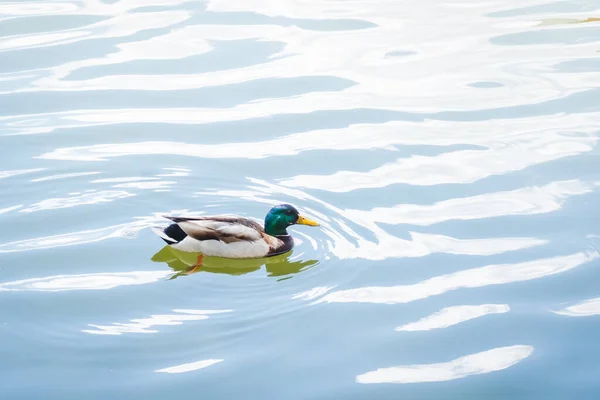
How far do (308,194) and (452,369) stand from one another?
270cm

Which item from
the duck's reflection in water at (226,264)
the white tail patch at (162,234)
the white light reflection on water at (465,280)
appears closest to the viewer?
the white light reflection on water at (465,280)

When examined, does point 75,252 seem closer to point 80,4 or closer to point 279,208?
point 279,208

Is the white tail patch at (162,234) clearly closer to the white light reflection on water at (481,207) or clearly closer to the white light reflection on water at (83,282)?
the white light reflection on water at (83,282)

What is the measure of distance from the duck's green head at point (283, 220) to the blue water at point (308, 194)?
0.20 metres

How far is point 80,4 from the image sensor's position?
12.8 m

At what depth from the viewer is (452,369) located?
19.7 ft

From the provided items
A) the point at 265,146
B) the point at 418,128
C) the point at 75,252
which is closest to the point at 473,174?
the point at 418,128

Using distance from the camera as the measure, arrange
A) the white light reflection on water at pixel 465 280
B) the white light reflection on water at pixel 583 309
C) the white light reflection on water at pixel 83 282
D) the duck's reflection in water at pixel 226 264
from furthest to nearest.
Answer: the duck's reflection in water at pixel 226 264, the white light reflection on water at pixel 83 282, the white light reflection on water at pixel 465 280, the white light reflection on water at pixel 583 309

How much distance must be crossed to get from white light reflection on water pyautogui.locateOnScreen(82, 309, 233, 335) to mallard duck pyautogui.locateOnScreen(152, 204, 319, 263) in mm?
1054

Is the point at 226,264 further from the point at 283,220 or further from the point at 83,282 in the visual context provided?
the point at 83,282

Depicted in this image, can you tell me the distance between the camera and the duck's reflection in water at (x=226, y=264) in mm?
7379

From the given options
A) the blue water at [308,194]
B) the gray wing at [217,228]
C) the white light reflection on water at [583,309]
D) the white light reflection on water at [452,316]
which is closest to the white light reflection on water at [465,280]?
the blue water at [308,194]

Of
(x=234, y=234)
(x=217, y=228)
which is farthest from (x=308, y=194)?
(x=217, y=228)

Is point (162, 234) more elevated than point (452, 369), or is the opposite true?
point (162, 234)
